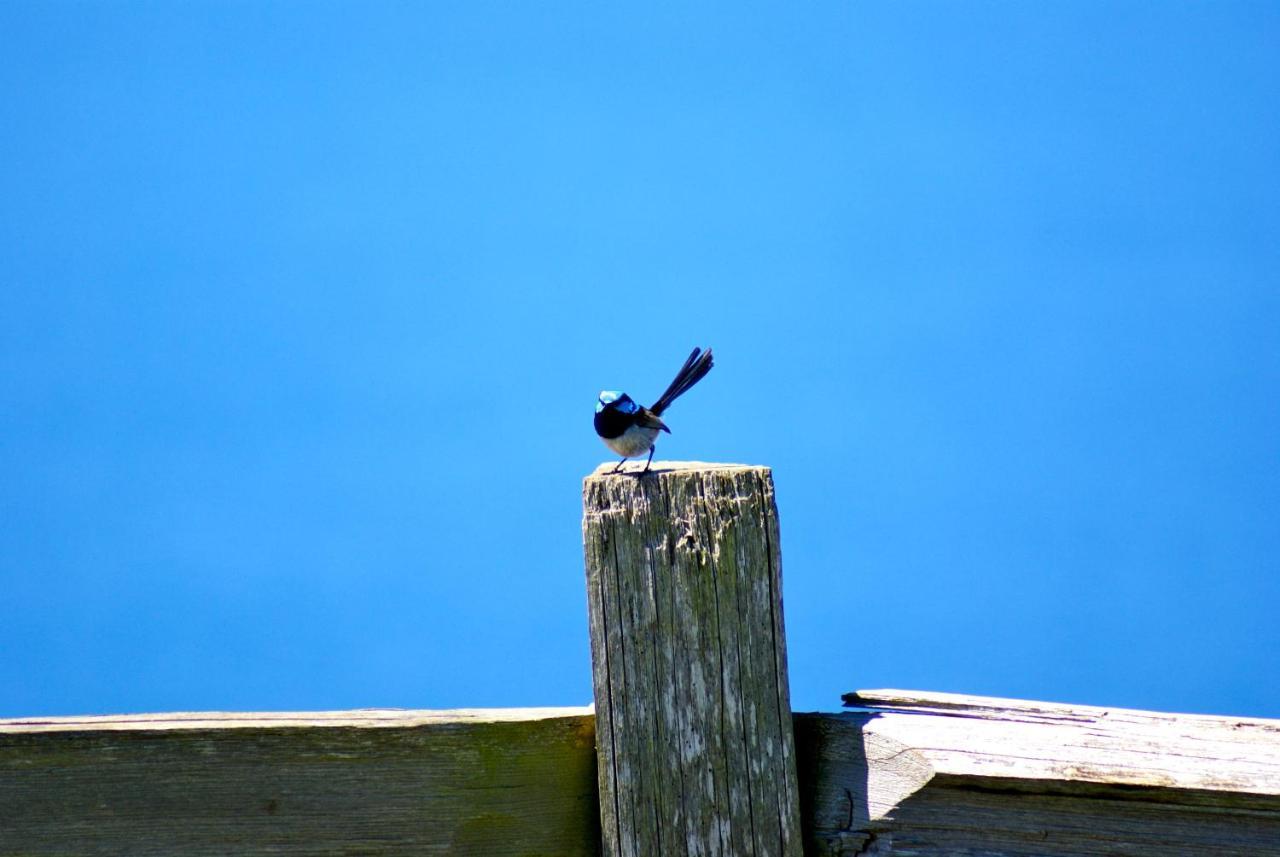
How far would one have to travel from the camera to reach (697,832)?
6.66 feet

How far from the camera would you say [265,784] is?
2.02 m

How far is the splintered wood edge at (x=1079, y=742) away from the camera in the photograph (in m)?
1.96

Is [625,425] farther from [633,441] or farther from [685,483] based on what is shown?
[685,483]

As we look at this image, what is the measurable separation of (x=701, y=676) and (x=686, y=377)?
181cm

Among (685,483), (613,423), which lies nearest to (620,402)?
(613,423)

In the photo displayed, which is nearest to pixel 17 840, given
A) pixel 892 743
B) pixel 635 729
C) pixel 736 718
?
pixel 635 729

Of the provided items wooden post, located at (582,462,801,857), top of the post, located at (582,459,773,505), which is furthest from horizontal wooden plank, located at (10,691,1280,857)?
top of the post, located at (582,459,773,505)

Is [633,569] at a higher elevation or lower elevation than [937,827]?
higher

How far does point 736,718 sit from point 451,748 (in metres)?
0.45

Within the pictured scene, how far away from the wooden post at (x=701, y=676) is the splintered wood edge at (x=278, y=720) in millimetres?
161

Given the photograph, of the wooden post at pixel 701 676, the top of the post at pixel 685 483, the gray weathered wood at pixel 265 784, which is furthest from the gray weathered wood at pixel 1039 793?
the gray weathered wood at pixel 265 784

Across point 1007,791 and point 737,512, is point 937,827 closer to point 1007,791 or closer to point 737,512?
point 1007,791

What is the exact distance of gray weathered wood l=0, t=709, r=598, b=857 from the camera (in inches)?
78.8

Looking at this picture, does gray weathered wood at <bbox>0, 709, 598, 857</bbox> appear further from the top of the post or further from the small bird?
the small bird
